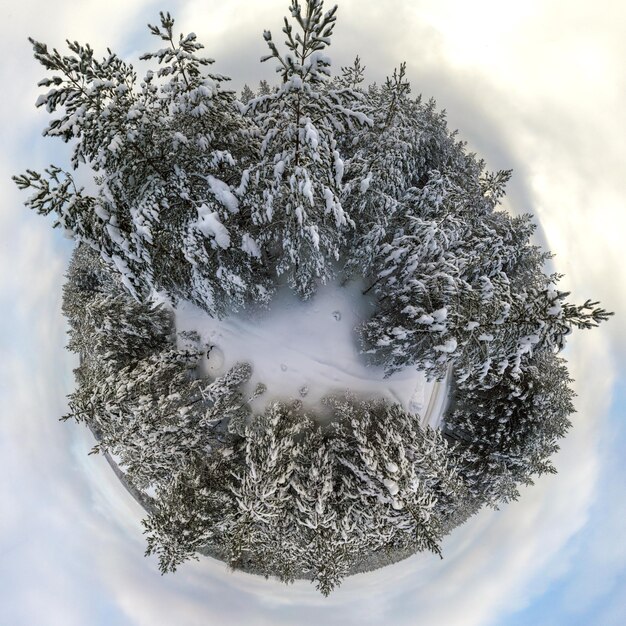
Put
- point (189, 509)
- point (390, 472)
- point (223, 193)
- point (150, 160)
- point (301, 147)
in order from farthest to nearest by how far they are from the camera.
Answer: point (189, 509) → point (390, 472) → point (223, 193) → point (150, 160) → point (301, 147)

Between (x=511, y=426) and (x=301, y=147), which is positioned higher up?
(x=301, y=147)

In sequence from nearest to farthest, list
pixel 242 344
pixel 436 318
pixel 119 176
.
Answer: pixel 119 176 → pixel 436 318 → pixel 242 344

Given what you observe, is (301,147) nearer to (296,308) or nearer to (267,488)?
(296,308)

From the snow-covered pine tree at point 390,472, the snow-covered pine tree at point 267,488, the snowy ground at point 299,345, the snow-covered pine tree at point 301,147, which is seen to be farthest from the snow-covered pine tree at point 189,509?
the snow-covered pine tree at point 301,147

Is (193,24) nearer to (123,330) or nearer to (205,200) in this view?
(205,200)

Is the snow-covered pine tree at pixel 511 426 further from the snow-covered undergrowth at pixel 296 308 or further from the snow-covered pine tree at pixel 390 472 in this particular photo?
the snow-covered pine tree at pixel 390 472

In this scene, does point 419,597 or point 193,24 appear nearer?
point 193,24

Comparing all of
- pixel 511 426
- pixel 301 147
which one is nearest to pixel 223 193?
pixel 301 147

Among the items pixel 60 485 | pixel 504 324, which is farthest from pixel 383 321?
pixel 60 485
